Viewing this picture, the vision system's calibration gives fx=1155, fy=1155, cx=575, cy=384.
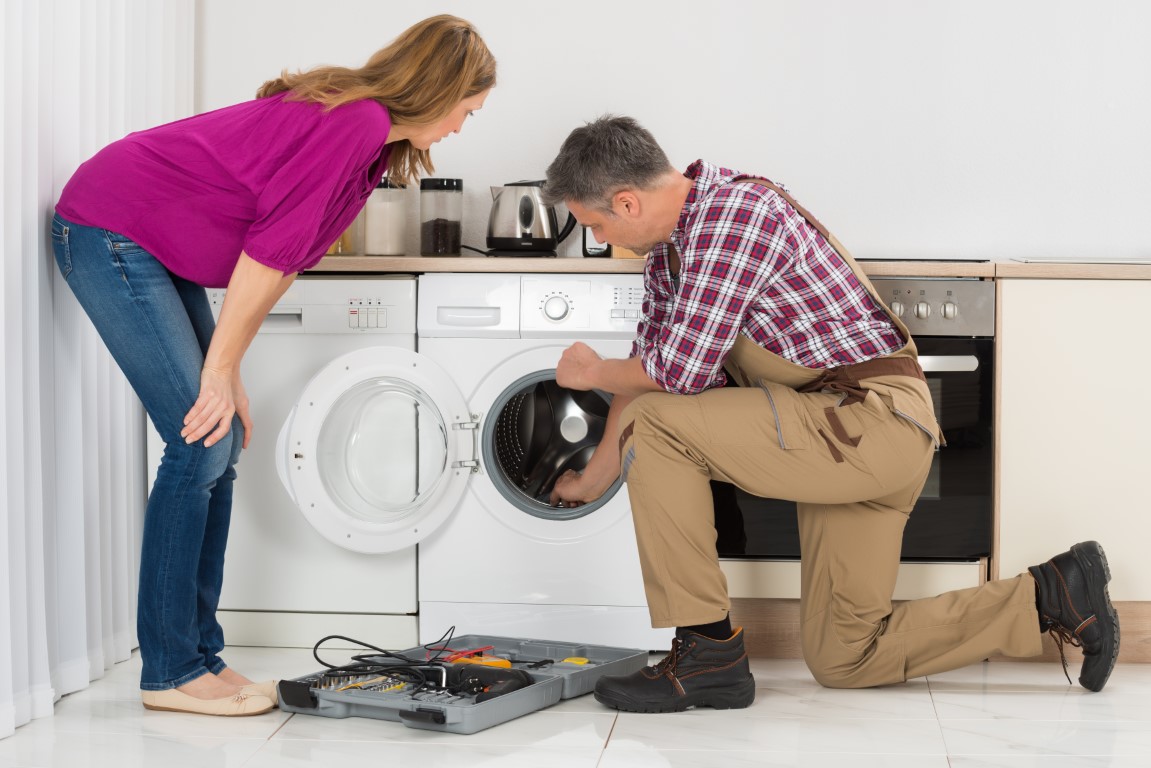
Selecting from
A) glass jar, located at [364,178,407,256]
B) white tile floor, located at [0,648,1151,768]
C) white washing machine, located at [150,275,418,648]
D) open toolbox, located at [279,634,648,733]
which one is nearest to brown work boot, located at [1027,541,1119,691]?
white tile floor, located at [0,648,1151,768]

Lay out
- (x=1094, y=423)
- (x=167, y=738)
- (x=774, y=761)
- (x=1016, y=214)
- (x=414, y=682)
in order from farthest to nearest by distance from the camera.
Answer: (x=1016, y=214) → (x=1094, y=423) → (x=414, y=682) → (x=167, y=738) → (x=774, y=761)

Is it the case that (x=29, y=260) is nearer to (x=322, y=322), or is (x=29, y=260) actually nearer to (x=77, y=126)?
(x=77, y=126)

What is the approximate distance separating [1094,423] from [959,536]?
393 millimetres

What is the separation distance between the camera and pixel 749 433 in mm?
2139

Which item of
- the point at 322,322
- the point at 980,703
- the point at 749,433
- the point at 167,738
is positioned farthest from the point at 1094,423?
the point at 167,738

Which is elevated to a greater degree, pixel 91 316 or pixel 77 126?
pixel 77 126

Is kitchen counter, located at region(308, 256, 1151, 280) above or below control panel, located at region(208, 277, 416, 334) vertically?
above

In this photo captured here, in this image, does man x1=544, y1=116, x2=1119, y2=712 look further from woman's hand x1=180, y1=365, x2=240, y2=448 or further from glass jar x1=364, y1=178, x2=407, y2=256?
glass jar x1=364, y1=178, x2=407, y2=256

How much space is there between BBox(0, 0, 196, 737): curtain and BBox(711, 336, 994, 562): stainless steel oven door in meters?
1.36

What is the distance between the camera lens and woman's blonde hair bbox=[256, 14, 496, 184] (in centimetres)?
204

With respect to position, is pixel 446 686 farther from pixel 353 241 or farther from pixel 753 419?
pixel 353 241

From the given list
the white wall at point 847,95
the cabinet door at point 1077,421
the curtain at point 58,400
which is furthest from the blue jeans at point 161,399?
the cabinet door at point 1077,421

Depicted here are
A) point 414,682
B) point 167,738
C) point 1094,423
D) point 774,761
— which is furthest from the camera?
point 1094,423

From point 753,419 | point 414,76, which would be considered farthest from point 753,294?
point 414,76
